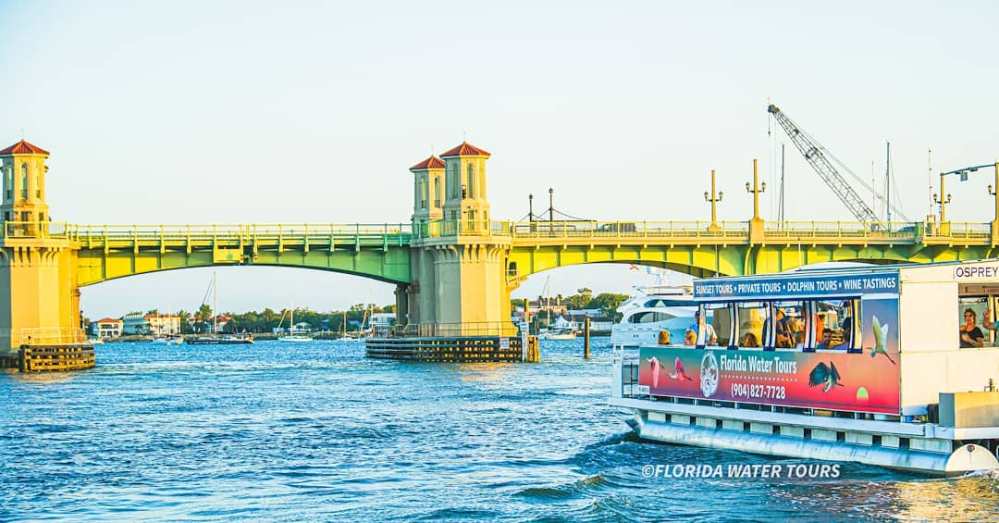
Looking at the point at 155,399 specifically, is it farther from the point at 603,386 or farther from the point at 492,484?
the point at 492,484

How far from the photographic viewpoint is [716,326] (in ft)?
121

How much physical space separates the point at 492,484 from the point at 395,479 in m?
2.46

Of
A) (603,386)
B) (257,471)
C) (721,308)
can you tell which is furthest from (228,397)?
(721,308)

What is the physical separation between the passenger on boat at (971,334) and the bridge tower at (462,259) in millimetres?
54413

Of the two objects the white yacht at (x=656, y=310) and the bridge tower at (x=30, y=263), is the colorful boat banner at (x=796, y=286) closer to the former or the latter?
the white yacht at (x=656, y=310)

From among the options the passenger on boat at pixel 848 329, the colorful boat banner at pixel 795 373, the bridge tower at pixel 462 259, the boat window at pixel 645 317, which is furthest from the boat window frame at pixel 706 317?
the bridge tower at pixel 462 259

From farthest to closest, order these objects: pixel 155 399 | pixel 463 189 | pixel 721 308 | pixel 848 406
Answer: pixel 463 189, pixel 155 399, pixel 721 308, pixel 848 406

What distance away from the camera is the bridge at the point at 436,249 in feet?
259

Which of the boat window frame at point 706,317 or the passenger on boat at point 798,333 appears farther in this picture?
the boat window frame at point 706,317

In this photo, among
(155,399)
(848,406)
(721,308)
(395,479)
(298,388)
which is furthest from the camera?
(298,388)

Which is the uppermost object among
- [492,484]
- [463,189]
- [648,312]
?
[463,189]

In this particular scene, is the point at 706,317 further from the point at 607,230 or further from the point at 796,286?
the point at 607,230

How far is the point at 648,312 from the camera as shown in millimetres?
43625

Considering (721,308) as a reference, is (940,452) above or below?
below
